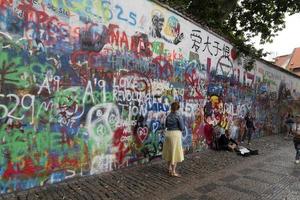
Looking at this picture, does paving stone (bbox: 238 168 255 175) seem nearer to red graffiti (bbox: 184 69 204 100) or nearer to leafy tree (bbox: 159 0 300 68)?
red graffiti (bbox: 184 69 204 100)

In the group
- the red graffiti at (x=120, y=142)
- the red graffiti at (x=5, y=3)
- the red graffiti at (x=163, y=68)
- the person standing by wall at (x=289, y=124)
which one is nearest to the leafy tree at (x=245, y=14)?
the person standing by wall at (x=289, y=124)

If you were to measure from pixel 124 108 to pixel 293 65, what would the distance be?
5823cm

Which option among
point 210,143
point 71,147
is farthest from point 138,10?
point 210,143

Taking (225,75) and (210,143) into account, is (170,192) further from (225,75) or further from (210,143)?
(225,75)

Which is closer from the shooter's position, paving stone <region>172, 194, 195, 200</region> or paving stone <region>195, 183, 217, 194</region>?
paving stone <region>172, 194, 195, 200</region>

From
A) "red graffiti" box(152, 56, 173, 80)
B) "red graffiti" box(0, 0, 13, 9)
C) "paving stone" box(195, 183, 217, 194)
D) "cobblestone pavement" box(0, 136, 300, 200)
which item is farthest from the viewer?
"red graffiti" box(152, 56, 173, 80)

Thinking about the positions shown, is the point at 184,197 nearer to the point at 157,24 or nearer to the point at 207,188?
the point at 207,188

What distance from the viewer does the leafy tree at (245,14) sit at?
18.0 m

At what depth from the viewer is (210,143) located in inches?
529

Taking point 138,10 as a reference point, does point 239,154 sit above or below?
below

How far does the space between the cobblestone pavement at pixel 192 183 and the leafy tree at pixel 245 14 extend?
25.8ft

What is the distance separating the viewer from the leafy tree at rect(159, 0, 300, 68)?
18.0m

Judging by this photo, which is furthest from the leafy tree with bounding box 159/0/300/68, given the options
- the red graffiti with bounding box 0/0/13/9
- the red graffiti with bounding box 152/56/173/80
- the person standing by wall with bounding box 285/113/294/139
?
the red graffiti with bounding box 0/0/13/9

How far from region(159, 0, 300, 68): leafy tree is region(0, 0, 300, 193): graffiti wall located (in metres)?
5.69
